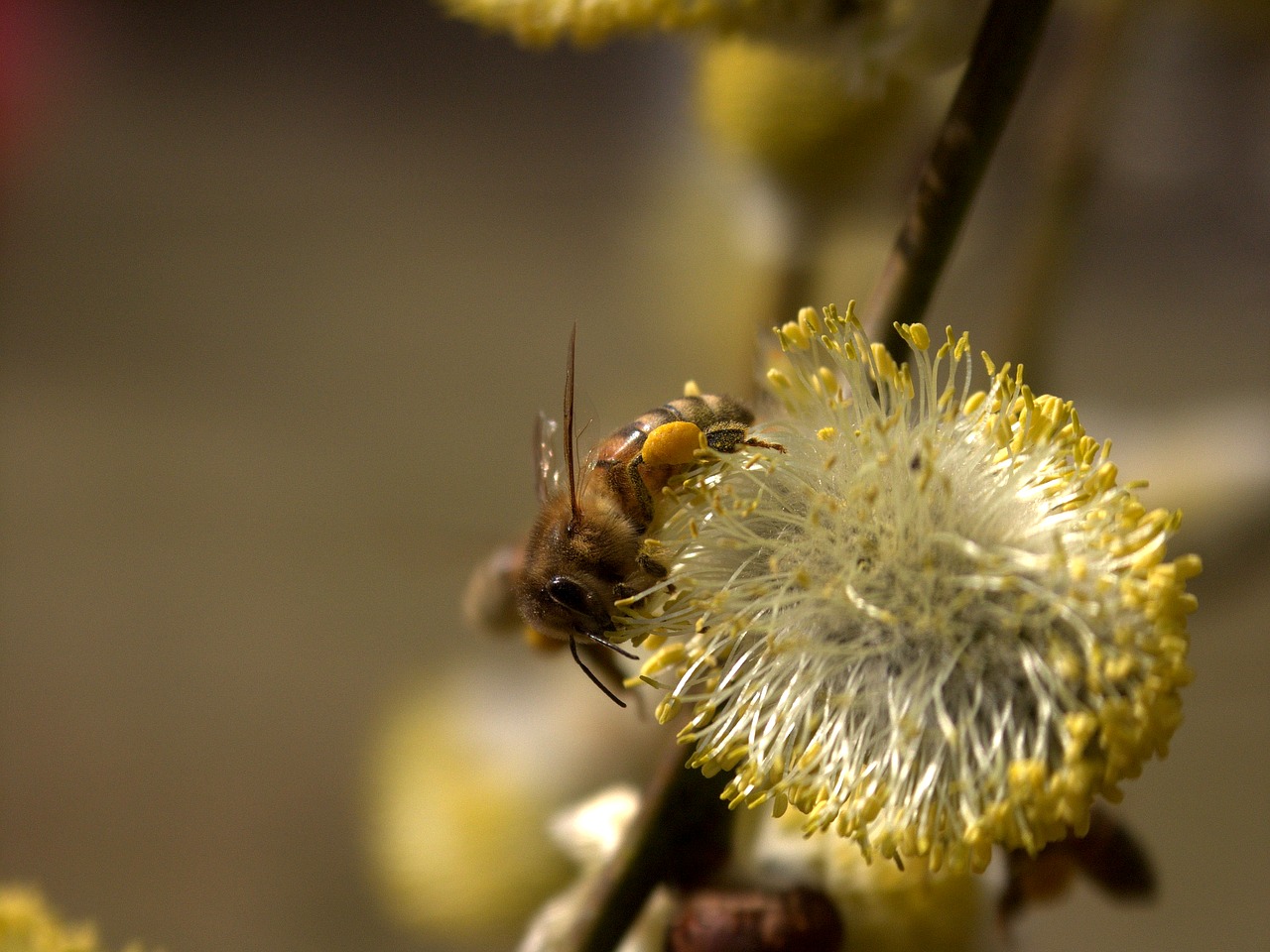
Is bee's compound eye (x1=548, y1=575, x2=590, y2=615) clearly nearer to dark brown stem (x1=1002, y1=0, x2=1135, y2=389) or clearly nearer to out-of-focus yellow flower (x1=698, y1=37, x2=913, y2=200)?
out-of-focus yellow flower (x1=698, y1=37, x2=913, y2=200)

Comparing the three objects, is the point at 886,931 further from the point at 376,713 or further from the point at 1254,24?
the point at 376,713

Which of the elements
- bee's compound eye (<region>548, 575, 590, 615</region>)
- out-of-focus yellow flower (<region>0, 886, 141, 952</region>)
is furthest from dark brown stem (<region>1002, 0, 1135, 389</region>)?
out-of-focus yellow flower (<region>0, 886, 141, 952</region>)

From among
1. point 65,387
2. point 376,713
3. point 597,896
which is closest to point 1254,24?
point 597,896

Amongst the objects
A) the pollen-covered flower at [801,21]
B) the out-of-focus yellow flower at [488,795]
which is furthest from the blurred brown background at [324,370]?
the pollen-covered flower at [801,21]

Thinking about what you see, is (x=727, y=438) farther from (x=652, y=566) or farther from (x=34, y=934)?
(x=34, y=934)

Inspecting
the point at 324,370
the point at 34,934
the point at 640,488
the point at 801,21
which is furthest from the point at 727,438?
the point at 324,370
